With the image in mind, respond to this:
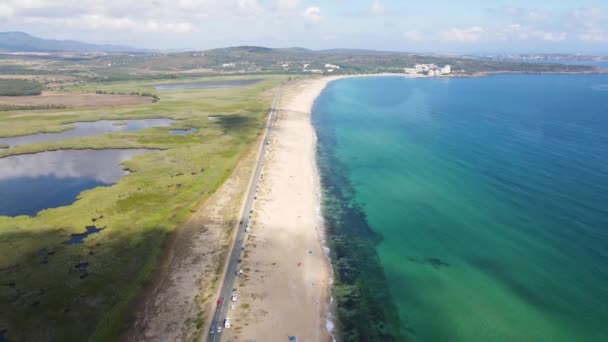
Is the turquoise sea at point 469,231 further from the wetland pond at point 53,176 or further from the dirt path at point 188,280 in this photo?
the wetland pond at point 53,176

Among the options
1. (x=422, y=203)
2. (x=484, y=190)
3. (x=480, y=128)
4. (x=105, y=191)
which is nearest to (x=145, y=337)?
(x=105, y=191)

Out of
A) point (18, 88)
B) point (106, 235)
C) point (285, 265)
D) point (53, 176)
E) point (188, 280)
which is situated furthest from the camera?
point (18, 88)

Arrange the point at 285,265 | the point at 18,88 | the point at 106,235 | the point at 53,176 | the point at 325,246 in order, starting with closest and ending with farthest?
the point at 285,265 < the point at 325,246 < the point at 106,235 < the point at 53,176 < the point at 18,88

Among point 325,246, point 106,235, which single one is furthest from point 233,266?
point 106,235

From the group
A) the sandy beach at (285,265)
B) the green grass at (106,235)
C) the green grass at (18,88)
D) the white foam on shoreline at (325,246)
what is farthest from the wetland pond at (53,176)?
the green grass at (18,88)

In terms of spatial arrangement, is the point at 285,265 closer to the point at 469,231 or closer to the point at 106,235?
the point at 106,235

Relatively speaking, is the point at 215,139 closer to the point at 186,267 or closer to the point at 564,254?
the point at 186,267

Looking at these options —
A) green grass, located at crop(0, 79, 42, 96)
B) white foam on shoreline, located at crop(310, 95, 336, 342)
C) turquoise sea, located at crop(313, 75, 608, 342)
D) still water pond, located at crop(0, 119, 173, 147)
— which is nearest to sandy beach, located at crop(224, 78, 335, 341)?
white foam on shoreline, located at crop(310, 95, 336, 342)
